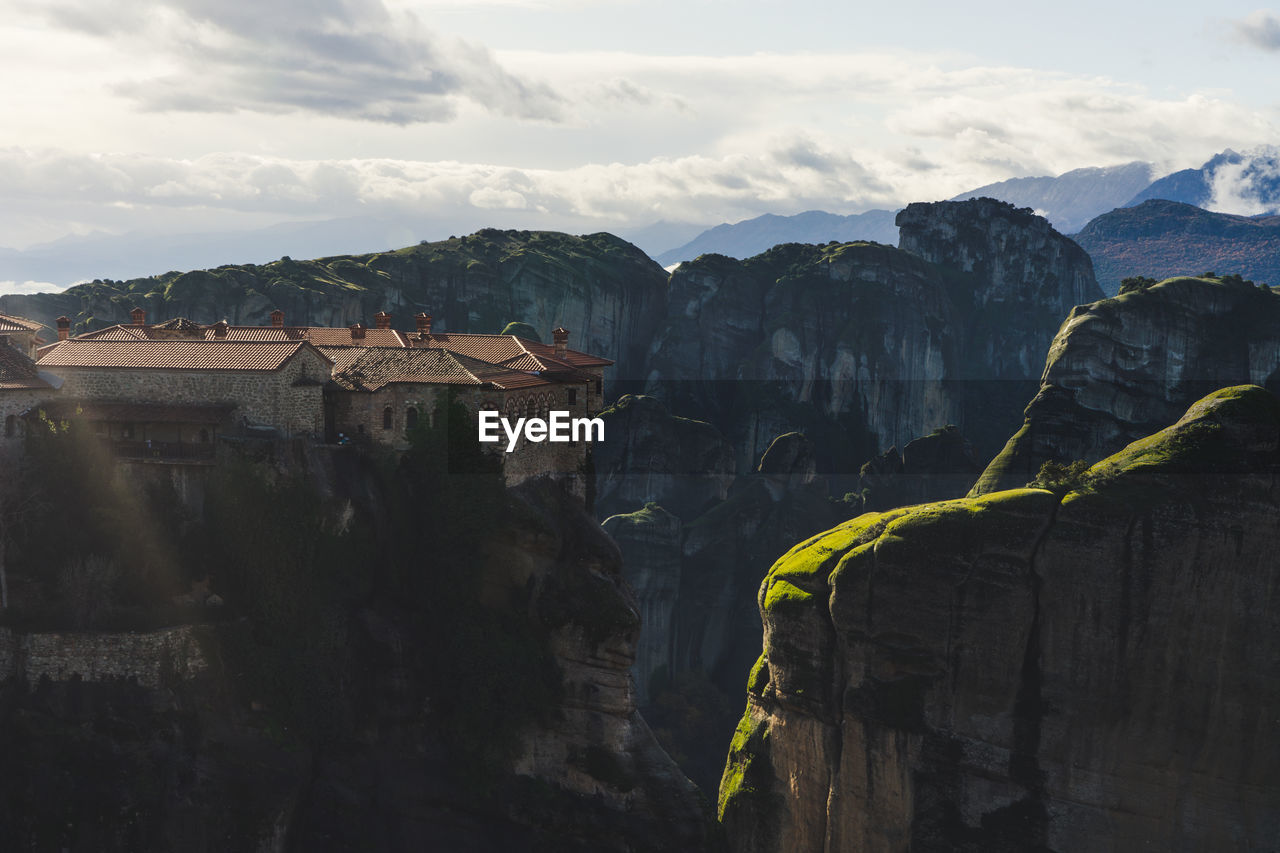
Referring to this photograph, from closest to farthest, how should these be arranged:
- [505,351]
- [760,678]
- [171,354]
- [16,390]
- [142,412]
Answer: [16,390], [142,412], [171,354], [760,678], [505,351]

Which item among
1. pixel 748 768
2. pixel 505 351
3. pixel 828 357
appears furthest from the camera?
pixel 828 357

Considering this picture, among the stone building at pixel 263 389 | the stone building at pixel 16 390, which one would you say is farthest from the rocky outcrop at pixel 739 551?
the stone building at pixel 16 390

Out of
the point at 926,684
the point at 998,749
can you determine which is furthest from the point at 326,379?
→ the point at 998,749

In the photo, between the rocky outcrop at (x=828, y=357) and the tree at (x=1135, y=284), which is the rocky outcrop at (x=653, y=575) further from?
the tree at (x=1135, y=284)

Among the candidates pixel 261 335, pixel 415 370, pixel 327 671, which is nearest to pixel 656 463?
pixel 261 335

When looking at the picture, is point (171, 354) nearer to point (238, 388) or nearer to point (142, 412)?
point (142, 412)

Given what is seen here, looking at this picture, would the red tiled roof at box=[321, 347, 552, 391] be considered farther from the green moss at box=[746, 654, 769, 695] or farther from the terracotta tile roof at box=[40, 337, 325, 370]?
the green moss at box=[746, 654, 769, 695]
